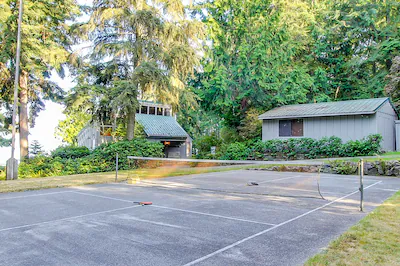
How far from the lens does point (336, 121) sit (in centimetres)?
2045

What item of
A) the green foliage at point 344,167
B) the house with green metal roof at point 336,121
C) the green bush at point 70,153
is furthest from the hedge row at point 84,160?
the green foliage at point 344,167

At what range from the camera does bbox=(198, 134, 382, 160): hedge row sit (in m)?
18.0

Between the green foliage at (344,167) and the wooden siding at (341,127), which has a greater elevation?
the wooden siding at (341,127)

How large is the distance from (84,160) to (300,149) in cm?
1365

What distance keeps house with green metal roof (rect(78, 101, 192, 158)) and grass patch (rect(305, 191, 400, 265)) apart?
67.1 ft

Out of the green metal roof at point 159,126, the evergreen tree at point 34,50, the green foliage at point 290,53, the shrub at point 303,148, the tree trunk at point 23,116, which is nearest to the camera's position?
the shrub at point 303,148

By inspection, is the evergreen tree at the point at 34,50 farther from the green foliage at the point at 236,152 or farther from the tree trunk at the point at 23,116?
the green foliage at the point at 236,152

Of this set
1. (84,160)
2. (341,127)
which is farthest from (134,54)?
(341,127)

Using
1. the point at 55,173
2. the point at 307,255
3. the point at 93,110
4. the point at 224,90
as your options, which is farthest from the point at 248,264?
the point at 224,90

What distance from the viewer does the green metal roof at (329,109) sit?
63.5 ft

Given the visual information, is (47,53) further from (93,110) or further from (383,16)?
(383,16)

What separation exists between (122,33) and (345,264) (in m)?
19.3

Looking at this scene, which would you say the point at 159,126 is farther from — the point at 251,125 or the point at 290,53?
the point at 290,53

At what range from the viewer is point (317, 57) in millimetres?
30156
